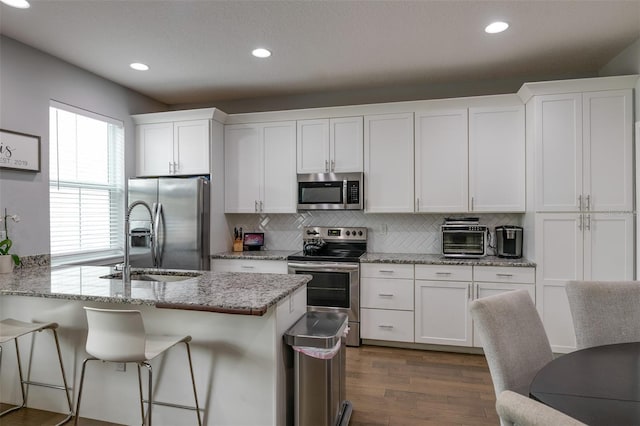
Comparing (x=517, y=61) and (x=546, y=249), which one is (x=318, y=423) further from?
(x=517, y=61)

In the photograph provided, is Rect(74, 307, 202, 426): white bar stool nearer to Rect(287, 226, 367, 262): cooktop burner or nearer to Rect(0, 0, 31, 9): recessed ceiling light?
Rect(0, 0, 31, 9): recessed ceiling light

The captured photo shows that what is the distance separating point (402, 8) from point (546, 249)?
2318 millimetres

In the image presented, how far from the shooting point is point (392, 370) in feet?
10.2

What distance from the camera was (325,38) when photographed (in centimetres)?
294

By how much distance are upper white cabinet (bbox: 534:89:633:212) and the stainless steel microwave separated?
166cm

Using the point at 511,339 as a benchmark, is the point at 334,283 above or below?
below

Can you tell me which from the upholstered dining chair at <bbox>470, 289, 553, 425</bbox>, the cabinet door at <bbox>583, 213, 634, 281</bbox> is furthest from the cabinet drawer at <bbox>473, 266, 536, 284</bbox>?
the upholstered dining chair at <bbox>470, 289, 553, 425</bbox>

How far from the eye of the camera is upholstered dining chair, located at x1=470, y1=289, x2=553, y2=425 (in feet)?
4.56

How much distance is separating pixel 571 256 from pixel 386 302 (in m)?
1.64

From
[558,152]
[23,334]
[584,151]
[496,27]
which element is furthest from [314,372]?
[584,151]

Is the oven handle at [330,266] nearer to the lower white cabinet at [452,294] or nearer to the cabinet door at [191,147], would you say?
the lower white cabinet at [452,294]

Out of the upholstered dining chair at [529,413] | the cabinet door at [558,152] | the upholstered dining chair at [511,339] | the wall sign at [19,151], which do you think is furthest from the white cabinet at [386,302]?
the wall sign at [19,151]

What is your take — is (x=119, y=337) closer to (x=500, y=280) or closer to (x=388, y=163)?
(x=388, y=163)

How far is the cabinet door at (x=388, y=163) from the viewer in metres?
3.79
